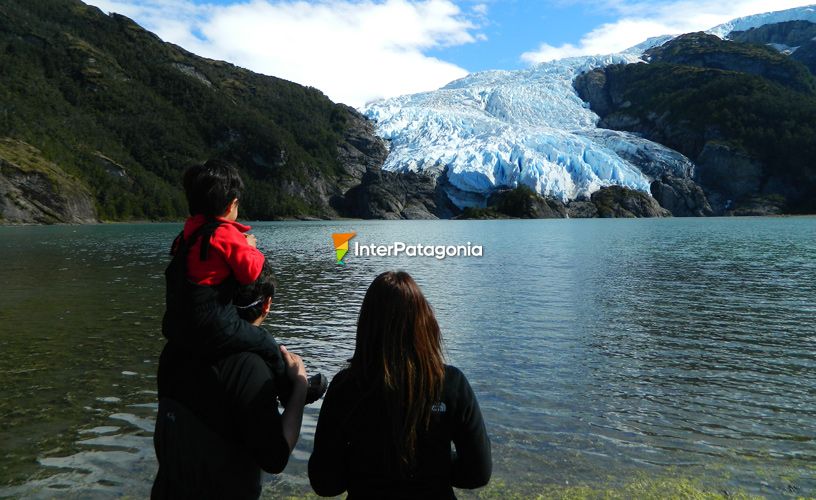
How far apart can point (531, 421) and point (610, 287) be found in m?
17.7

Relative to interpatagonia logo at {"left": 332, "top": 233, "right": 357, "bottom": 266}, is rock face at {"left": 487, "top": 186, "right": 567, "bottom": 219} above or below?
above

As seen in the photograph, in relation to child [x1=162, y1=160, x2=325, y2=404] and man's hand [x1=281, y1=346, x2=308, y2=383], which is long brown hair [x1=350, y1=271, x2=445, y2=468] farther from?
child [x1=162, y1=160, x2=325, y2=404]

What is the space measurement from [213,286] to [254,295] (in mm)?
278

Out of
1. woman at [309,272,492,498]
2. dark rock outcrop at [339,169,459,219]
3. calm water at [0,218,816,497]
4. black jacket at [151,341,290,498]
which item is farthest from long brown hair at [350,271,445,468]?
dark rock outcrop at [339,169,459,219]

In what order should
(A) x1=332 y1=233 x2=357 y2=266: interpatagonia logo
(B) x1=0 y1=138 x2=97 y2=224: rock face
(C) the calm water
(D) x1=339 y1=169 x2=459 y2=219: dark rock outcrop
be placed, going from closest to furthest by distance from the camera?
(C) the calm water, (A) x1=332 y1=233 x2=357 y2=266: interpatagonia logo, (B) x1=0 y1=138 x2=97 y2=224: rock face, (D) x1=339 y1=169 x2=459 y2=219: dark rock outcrop

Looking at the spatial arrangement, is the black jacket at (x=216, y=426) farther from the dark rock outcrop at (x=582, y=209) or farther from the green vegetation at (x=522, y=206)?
the dark rock outcrop at (x=582, y=209)

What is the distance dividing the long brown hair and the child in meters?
0.68

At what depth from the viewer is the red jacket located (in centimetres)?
334

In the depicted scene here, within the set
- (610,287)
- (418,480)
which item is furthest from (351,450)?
(610,287)

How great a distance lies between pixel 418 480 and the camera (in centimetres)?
324

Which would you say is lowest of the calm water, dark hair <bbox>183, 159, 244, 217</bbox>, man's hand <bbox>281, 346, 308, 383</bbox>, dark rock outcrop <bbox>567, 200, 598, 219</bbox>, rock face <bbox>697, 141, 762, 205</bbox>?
the calm water

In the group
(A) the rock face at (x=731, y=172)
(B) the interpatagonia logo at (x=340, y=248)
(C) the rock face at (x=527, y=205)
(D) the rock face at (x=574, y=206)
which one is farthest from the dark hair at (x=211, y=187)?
(A) the rock face at (x=731, y=172)

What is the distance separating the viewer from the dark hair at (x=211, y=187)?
352 centimetres

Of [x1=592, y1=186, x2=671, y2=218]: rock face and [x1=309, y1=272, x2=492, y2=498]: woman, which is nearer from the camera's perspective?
[x1=309, y1=272, x2=492, y2=498]: woman
